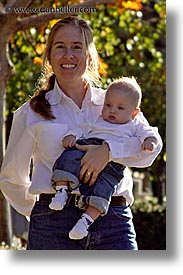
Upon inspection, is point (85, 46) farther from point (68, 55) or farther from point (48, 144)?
point (48, 144)

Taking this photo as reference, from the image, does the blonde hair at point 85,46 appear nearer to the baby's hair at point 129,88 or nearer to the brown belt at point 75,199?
the baby's hair at point 129,88

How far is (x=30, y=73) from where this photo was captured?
14.7ft

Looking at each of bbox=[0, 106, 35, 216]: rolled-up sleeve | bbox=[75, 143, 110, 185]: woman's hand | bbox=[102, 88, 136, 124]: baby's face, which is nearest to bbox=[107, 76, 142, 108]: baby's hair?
bbox=[102, 88, 136, 124]: baby's face

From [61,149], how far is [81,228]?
22 cm

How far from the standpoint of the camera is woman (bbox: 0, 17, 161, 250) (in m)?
2.34

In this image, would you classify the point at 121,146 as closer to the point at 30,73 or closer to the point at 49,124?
the point at 49,124

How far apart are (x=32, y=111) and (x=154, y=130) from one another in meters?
0.34

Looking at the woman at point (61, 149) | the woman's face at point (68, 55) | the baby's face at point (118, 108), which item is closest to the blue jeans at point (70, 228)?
the woman at point (61, 149)

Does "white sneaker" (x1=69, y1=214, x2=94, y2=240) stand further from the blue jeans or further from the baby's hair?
the baby's hair

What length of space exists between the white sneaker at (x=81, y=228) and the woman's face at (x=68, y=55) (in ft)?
1.26

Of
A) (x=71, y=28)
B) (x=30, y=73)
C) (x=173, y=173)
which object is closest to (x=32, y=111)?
(x=71, y=28)

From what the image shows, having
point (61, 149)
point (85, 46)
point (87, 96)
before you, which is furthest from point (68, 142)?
point (85, 46)

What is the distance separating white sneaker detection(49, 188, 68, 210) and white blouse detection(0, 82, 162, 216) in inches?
1.5
